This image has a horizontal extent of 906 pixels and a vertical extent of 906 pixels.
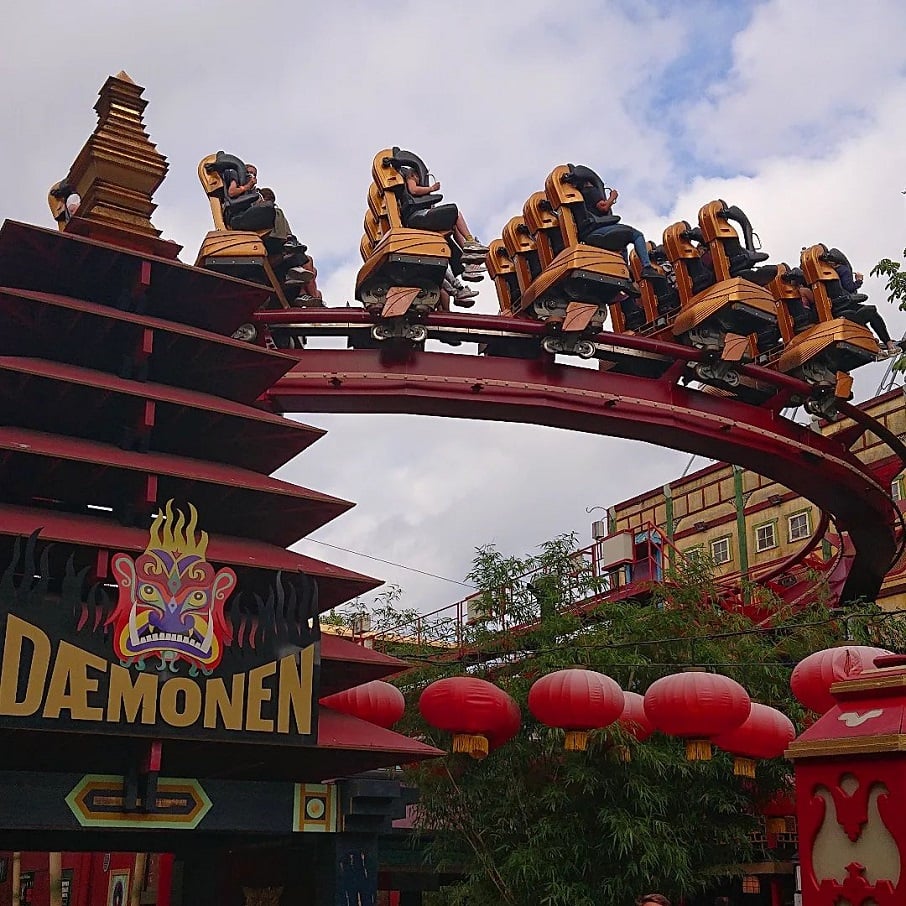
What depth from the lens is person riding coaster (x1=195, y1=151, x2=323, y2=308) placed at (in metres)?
13.5

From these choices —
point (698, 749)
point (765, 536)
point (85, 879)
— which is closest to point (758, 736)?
point (698, 749)

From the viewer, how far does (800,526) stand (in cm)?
3156

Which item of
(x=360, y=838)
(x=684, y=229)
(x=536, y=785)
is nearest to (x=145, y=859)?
(x=536, y=785)

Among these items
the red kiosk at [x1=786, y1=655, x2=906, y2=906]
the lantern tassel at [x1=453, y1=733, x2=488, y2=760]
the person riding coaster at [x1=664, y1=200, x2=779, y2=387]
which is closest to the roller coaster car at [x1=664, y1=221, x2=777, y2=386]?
the person riding coaster at [x1=664, y1=200, x2=779, y2=387]

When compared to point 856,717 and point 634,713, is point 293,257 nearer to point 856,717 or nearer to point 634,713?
point 634,713

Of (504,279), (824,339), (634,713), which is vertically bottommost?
(634,713)

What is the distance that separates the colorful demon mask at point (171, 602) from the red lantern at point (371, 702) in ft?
6.98

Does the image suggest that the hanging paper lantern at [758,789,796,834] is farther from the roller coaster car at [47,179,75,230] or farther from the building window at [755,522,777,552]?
the building window at [755,522,777,552]

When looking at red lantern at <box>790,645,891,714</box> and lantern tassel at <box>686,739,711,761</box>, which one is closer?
red lantern at <box>790,645,891,714</box>

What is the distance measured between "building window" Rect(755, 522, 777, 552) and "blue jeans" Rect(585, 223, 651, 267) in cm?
1830

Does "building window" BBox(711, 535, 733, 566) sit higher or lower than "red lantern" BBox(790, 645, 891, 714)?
A: higher

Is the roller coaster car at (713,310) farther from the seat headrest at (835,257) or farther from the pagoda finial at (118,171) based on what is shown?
the pagoda finial at (118,171)

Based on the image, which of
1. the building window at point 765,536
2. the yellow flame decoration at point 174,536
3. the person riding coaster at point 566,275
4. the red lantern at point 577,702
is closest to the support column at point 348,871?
the red lantern at point 577,702

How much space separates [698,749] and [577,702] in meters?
1.15
